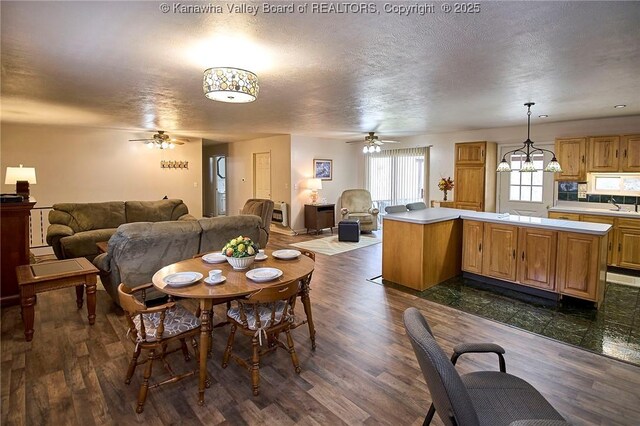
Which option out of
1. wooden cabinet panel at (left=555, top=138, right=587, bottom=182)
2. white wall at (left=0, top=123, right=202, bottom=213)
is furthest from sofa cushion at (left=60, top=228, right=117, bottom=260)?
wooden cabinet panel at (left=555, top=138, right=587, bottom=182)

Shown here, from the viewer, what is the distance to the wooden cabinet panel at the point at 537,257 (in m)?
3.98

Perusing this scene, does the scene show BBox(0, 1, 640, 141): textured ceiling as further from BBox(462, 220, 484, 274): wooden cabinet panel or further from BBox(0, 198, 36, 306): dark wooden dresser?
BBox(462, 220, 484, 274): wooden cabinet panel

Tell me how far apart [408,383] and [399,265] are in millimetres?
2286

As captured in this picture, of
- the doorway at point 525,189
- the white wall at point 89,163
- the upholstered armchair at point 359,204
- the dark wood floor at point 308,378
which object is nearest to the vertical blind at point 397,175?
the upholstered armchair at point 359,204

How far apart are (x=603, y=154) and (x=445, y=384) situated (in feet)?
19.4

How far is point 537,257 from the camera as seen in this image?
4098 millimetres

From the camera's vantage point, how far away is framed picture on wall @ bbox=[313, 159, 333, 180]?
345 inches

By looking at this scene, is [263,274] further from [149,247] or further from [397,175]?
[397,175]

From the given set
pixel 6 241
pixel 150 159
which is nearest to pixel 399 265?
pixel 6 241

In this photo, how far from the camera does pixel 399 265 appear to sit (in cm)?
465

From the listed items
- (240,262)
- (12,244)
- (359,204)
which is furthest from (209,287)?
(359,204)

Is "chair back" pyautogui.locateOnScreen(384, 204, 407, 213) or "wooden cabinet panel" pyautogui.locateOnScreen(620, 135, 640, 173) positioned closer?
"chair back" pyautogui.locateOnScreen(384, 204, 407, 213)

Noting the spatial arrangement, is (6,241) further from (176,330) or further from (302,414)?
(302,414)

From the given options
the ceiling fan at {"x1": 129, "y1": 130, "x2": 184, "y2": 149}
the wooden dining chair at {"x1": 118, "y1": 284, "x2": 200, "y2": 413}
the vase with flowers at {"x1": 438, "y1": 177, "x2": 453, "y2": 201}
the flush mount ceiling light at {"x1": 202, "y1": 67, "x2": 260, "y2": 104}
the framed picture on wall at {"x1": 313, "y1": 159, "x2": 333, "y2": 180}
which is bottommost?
the wooden dining chair at {"x1": 118, "y1": 284, "x2": 200, "y2": 413}
